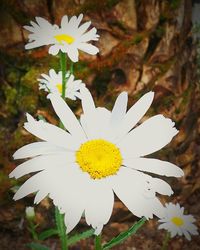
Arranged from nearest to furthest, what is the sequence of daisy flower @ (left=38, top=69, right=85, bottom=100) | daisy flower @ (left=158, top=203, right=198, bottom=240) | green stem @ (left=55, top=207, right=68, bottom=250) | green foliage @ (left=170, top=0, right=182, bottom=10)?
green stem @ (left=55, top=207, right=68, bottom=250) → daisy flower @ (left=38, top=69, right=85, bottom=100) → daisy flower @ (left=158, top=203, right=198, bottom=240) → green foliage @ (left=170, top=0, right=182, bottom=10)

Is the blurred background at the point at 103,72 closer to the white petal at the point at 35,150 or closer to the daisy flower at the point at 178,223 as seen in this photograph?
the daisy flower at the point at 178,223

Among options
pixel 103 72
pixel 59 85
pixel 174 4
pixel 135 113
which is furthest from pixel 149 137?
pixel 174 4

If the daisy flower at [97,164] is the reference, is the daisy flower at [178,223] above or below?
below

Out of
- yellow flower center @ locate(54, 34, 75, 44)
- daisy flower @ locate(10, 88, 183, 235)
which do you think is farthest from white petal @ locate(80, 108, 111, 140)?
yellow flower center @ locate(54, 34, 75, 44)

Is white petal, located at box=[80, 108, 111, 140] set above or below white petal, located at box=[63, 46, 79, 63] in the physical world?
below

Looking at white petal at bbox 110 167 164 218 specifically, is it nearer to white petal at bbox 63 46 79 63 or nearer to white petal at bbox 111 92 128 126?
white petal at bbox 111 92 128 126

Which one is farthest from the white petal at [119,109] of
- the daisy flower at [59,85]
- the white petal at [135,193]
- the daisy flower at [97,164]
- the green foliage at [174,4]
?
the green foliage at [174,4]
